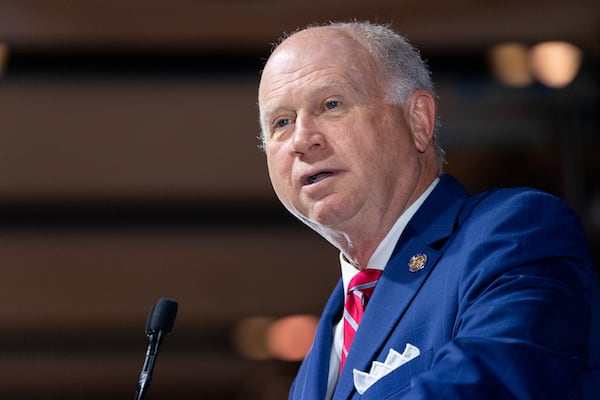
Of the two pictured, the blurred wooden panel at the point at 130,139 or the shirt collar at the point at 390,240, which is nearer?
the shirt collar at the point at 390,240

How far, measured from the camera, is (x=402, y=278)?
5.08 ft

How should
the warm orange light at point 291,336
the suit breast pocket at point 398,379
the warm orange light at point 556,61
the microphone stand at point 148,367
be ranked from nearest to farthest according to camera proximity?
the suit breast pocket at point 398,379 < the microphone stand at point 148,367 < the warm orange light at point 556,61 < the warm orange light at point 291,336

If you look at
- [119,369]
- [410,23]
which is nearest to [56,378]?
[119,369]

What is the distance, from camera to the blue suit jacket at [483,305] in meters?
1.14

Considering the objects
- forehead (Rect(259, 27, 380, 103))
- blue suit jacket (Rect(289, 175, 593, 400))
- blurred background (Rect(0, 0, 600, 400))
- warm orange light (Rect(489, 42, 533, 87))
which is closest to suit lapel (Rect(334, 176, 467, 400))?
blue suit jacket (Rect(289, 175, 593, 400))

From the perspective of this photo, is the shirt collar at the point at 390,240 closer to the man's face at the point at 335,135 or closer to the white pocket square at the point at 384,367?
the man's face at the point at 335,135

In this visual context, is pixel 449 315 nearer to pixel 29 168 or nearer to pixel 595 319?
pixel 595 319

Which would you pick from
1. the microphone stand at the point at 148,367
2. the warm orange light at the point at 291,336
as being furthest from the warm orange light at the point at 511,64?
the microphone stand at the point at 148,367

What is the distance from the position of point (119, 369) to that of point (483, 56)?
9.79 ft

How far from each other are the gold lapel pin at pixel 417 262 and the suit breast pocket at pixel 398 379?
0.70ft

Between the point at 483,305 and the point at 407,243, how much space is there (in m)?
0.38

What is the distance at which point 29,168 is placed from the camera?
5.61m

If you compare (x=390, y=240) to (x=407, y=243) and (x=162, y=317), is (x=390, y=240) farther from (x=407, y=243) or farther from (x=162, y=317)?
(x=162, y=317)

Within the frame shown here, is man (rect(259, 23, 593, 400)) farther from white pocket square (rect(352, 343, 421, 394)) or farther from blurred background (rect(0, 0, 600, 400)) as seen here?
blurred background (rect(0, 0, 600, 400))
